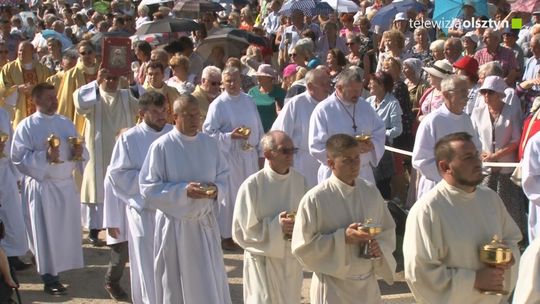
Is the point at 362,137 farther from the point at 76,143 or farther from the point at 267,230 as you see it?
the point at 76,143

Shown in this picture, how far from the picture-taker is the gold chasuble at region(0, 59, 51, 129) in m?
14.1

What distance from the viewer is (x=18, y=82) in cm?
1424

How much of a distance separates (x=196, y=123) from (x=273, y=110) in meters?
4.49

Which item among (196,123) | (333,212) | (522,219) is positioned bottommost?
(522,219)

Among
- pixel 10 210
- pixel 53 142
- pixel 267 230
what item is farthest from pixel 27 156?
pixel 267 230

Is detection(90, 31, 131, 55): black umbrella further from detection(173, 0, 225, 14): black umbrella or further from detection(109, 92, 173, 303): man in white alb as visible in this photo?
detection(109, 92, 173, 303): man in white alb

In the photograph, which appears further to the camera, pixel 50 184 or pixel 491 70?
pixel 491 70

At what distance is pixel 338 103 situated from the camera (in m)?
10.5

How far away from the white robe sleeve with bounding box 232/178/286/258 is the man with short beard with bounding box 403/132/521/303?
1875mm

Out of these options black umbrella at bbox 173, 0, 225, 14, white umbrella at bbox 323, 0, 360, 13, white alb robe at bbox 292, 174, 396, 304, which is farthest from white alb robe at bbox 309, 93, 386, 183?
black umbrella at bbox 173, 0, 225, 14

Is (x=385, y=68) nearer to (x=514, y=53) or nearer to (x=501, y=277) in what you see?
(x=514, y=53)

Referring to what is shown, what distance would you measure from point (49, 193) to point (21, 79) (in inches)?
154

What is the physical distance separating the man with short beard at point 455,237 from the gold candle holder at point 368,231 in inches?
15.6

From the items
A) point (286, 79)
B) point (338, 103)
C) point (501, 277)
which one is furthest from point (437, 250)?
point (286, 79)
